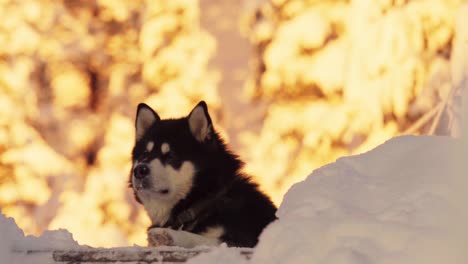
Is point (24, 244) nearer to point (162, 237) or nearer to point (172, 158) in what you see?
point (162, 237)

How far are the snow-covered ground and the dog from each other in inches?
75.7

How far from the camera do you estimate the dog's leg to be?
16.3 feet

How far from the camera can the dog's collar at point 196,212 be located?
5629 millimetres

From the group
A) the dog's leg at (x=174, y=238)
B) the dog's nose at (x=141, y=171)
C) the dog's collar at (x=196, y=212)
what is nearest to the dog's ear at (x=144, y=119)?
the dog's nose at (x=141, y=171)

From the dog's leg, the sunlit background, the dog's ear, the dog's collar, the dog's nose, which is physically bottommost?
the dog's leg

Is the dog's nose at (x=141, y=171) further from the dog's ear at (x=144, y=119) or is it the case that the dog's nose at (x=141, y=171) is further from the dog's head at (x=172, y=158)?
the dog's ear at (x=144, y=119)

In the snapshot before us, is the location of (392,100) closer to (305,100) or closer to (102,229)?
(305,100)

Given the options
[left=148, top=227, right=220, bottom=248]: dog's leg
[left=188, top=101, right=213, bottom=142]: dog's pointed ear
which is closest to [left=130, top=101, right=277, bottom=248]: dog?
[left=188, top=101, right=213, bottom=142]: dog's pointed ear

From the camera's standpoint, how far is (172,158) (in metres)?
6.00

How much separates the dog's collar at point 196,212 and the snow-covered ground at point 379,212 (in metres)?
2.00

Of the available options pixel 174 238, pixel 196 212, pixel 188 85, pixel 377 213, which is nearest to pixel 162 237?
pixel 174 238

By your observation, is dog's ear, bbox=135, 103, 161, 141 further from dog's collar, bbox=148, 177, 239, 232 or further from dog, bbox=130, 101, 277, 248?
dog's collar, bbox=148, 177, 239, 232

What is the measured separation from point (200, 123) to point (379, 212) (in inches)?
114

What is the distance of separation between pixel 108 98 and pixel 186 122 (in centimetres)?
1317
